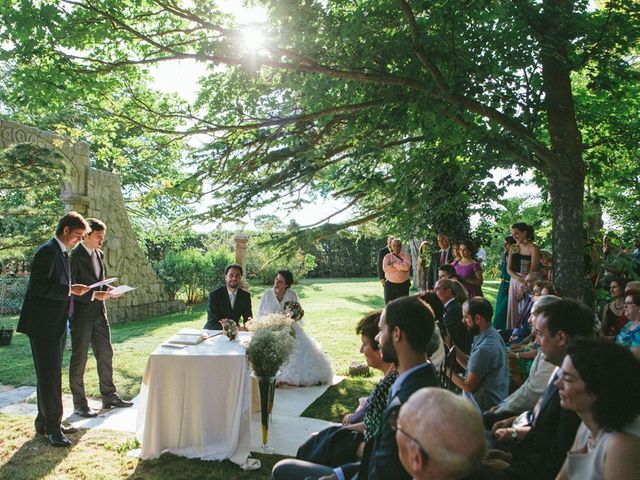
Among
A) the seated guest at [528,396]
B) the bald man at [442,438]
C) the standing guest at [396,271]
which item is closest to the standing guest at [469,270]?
the standing guest at [396,271]

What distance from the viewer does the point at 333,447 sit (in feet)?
8.75

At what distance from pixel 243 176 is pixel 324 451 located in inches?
203

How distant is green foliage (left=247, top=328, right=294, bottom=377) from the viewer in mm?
3766

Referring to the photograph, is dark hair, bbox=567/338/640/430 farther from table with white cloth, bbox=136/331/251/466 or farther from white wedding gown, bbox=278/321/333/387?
white wedding gown, bbox=278/321/333/387

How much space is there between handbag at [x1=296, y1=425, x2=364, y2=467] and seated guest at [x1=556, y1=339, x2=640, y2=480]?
107 cm

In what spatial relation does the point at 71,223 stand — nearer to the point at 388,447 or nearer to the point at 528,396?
the point at 388,447

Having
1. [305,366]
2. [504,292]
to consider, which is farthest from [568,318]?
[504,292]

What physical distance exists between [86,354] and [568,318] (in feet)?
14.8

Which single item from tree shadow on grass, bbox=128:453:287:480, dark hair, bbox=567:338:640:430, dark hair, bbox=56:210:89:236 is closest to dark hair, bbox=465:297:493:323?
dark hair, bbox=567:338:640:430

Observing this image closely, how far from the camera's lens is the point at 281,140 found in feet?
21.4

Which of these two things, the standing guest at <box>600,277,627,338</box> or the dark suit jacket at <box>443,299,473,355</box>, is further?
the standing guest at <box>600,277,627,338</box>

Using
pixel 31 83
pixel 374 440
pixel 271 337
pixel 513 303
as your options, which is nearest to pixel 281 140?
pixel 31 83

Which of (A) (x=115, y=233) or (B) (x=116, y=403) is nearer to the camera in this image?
(B) (x=116, y=403)

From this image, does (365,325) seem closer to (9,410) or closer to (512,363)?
(512,363)
